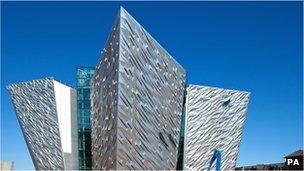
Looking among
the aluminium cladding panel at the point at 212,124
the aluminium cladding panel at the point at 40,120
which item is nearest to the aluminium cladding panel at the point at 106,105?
the aluminium cladding panel at the point at 40,120

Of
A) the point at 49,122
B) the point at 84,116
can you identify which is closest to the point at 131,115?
the point at 84,116

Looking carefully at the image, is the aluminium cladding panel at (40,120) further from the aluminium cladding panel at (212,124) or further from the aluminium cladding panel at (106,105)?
the aluminium cladding panel at (212,124)

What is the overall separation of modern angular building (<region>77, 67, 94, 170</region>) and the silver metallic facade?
4791 millimetres

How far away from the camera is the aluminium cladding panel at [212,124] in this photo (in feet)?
127

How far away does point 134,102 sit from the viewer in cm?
3028

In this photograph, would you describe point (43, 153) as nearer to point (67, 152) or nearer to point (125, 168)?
point (67, 152)

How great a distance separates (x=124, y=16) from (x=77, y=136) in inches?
522

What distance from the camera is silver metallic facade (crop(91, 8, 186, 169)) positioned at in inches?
1163

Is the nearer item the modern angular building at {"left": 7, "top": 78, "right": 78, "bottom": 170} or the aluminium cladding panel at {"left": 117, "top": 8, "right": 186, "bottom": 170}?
the aluminium cladding panel at {"left": 117, "top": 8, "right": 186, "bottom": 170}

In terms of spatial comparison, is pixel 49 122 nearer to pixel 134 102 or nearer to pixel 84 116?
pixel 84 116

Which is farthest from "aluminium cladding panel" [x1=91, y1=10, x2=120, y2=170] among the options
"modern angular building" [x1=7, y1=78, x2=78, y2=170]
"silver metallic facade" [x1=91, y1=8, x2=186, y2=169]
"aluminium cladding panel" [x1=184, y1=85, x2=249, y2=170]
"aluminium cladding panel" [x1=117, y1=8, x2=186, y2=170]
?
"aluminium cladding panel" [x1=184, y1=85, x2=249, y2=170]

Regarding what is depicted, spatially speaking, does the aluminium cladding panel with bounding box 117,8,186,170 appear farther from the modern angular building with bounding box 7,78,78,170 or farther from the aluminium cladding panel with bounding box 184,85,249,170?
the modern angular building with bounding box 7,78,78,170

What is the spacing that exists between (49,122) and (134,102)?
10.9 meters

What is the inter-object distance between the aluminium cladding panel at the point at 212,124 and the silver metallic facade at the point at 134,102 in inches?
154
